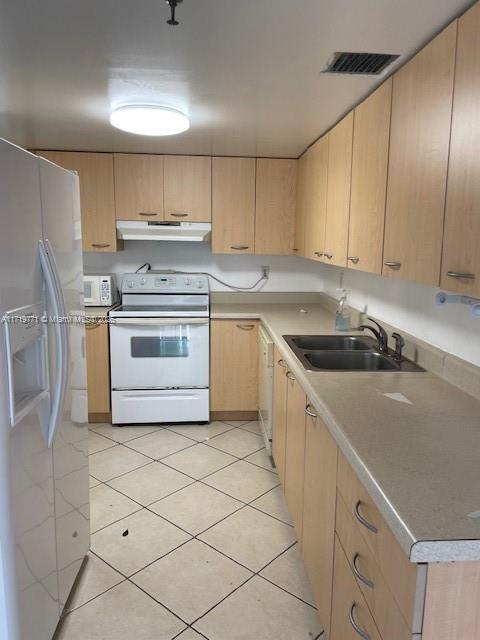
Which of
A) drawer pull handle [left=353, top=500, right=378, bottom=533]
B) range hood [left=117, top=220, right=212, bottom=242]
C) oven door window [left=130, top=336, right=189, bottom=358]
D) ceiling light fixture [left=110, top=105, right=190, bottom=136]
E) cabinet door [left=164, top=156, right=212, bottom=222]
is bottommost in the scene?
oven door window [left=130, top=336, right=189, bottom=358]

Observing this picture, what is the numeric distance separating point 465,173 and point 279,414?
1.69 metres

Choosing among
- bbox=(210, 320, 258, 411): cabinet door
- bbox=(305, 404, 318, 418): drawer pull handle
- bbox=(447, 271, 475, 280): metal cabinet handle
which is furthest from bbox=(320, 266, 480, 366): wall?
bbox=(210, 320, 258, 411): cabinet door

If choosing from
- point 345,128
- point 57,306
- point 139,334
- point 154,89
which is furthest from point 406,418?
point 139,334

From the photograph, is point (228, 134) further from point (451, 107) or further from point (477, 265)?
point (477, 265)

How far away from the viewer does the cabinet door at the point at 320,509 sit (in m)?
1.49

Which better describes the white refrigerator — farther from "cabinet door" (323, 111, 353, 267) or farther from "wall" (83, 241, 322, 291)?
"wall" (83, 241, 322, 291)

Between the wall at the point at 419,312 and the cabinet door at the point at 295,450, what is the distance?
64cm

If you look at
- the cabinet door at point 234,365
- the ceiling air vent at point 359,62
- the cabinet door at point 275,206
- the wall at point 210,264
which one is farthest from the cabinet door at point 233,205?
the ceiling air vent at point 359,62

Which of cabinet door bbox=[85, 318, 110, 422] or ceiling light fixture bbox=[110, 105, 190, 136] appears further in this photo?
cabinet door bbox=[85, 318, 110, 422]

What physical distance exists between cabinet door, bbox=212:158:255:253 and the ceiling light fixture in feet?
3.70

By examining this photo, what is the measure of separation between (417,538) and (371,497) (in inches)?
9.2

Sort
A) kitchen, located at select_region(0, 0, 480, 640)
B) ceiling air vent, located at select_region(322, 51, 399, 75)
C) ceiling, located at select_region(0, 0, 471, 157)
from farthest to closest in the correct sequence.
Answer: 1. ceiling air vent, located at select_region(322, 51, 399, 75)
2. ceiling, located at select_region(0, 0, 471, 157)
3. kitchen, located at select_region(0, 0, 480, 640)

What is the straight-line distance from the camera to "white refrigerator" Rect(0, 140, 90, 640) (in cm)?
120

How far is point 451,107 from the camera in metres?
1.34
